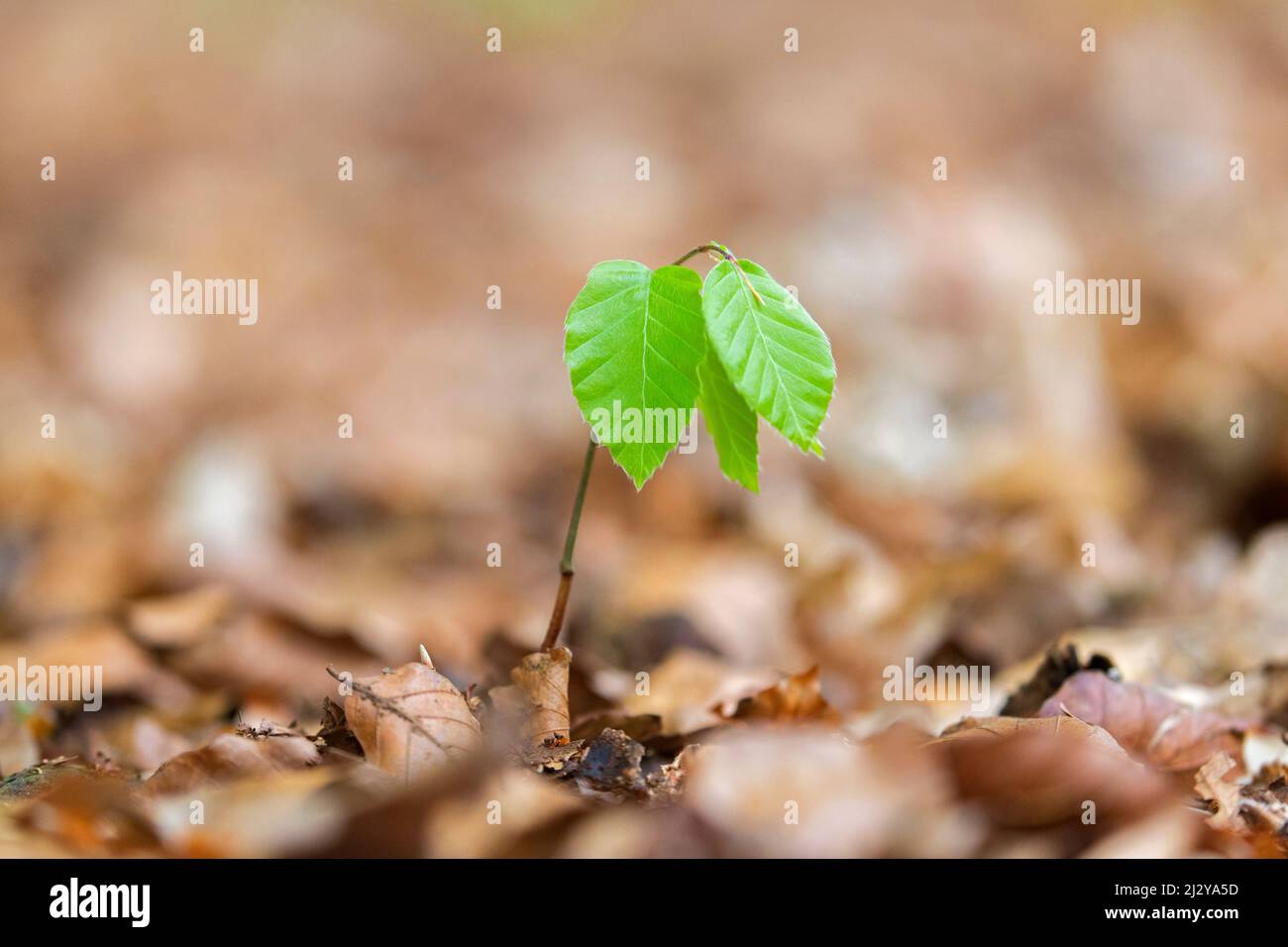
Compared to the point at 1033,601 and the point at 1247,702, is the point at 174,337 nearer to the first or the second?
the point at 1033,601

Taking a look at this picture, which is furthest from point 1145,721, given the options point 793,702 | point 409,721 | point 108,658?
point 108,658

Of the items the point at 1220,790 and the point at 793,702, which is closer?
the point at 1220,790

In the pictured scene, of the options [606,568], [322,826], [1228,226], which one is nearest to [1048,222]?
[1228,226]

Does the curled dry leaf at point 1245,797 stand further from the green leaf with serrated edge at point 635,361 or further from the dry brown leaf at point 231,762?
the dry brown leaf at point 231,762

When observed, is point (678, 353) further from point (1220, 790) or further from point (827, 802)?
point (1220, 790)

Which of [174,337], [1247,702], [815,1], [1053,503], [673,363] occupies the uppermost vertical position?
[815,1]

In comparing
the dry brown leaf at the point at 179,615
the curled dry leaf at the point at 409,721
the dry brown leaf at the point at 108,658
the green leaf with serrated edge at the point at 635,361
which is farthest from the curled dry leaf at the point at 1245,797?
the dry brown leaf at the point at 179,615
